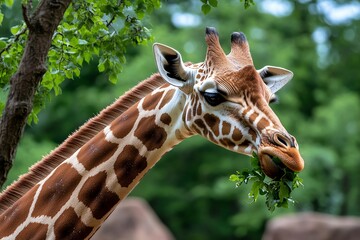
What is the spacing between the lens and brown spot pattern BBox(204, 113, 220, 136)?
581 centimetres

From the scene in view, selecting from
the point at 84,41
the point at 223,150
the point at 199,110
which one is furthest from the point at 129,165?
the point at 223,150

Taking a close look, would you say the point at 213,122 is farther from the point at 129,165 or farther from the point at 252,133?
the point at 129,165

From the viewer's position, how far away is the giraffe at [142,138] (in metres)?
5.76

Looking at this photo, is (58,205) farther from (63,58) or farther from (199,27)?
(199,27)

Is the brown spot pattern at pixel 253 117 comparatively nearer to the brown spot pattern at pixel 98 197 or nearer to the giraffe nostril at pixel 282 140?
the giraffe nostril at pixel 282 140

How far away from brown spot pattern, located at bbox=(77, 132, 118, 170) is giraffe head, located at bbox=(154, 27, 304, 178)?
55cm

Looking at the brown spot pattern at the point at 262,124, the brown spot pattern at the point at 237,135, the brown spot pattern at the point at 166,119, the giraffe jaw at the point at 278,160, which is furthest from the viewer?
the brown spot pattern at the point at 166,119

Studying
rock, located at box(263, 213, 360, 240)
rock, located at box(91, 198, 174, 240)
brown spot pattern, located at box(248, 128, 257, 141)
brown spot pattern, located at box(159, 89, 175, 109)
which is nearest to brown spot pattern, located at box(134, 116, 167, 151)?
brown spot pattern, located at box(159, 89, 175, 109)

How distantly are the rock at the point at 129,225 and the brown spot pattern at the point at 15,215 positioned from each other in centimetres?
1586

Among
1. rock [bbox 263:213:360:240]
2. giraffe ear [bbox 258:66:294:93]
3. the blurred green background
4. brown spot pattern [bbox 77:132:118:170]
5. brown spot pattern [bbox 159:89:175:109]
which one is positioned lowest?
the blurred green background

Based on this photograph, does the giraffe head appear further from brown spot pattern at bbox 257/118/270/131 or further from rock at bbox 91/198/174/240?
rock at bbox 91/198/174/240

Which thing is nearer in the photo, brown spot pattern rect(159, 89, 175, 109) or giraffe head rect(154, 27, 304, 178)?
giraffe head rect(154, 27, 304, 178)

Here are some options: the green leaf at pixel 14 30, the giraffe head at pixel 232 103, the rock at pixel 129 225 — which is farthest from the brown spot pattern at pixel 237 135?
the rock at pixel 129 225

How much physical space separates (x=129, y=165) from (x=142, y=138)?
0.20 meters
